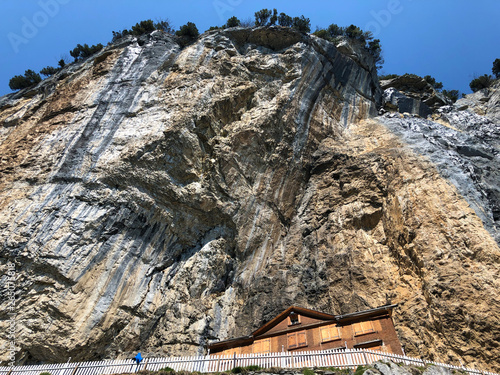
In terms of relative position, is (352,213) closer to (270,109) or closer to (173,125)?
(270,109)

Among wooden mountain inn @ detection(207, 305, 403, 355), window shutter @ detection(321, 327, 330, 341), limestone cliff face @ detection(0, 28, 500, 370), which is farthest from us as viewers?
limestone cliff face @ detection(0, 28, 500, 370)

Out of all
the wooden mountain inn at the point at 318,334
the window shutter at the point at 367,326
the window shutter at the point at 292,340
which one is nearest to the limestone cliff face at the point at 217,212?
the wooden mountain inn at the point at 318,334

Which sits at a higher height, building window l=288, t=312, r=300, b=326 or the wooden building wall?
building window l=288, t=312, r=300, b=326

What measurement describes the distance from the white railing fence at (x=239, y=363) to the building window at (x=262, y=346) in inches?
141

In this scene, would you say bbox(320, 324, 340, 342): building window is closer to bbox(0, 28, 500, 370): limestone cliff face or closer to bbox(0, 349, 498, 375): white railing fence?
bbox(0, 28, 500, 370): limestone cliff face

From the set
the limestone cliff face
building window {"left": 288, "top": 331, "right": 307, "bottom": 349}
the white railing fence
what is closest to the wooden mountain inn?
building window {"left": 288, "top": 331, "right": 307, "bottom": 349}

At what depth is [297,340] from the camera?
61.8 ft

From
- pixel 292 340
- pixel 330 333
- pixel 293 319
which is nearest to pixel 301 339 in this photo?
pixel 292 340

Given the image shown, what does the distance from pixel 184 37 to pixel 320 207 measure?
22.1 meters

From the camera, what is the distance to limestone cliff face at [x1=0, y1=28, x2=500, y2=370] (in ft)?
63.3

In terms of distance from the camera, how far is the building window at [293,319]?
1947 centimetres

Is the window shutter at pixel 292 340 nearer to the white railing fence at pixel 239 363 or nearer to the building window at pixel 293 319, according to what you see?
the building window at pixel 293 319

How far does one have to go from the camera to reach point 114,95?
30.1m

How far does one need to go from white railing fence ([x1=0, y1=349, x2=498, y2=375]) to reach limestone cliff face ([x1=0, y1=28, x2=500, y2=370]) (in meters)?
2.42
